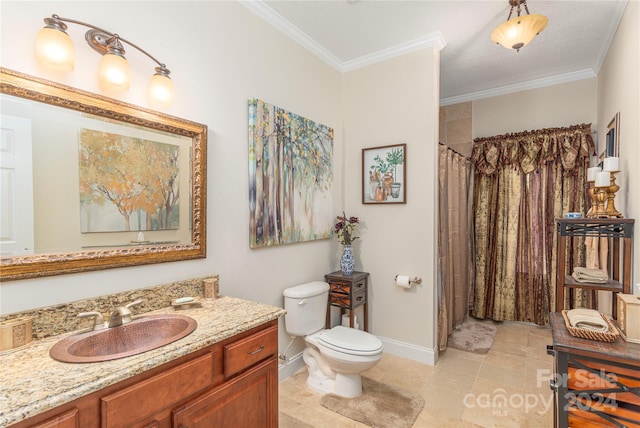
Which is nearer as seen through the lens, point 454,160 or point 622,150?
point 622,150

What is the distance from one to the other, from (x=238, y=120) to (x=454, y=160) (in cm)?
226

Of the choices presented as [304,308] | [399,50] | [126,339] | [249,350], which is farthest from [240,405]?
[399,50]

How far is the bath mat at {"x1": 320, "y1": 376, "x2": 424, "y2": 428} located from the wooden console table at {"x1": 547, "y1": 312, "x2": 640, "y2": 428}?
2.93 feet

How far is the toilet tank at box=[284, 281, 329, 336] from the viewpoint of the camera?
2285 millimetres

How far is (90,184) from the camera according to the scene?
1354 millimetres

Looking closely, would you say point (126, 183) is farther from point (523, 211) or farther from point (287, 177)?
point (523, 211)

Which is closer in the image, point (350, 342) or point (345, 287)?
point (350, 342)

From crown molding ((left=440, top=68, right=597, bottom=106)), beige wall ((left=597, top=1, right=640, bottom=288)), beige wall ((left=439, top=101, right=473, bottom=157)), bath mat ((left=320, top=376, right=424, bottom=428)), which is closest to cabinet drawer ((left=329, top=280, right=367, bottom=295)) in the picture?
bath mat ((left=320, top=376, right=424, bottom=428))

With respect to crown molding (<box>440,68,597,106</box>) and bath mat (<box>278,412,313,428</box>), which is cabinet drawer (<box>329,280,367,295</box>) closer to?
bath mat (<box>278,412,313,428</box>)

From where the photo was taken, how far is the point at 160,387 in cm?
105

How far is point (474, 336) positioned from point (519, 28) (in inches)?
109

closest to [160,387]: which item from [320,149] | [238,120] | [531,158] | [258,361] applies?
[258,361]

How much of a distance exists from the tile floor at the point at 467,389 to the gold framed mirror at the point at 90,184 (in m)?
1.28

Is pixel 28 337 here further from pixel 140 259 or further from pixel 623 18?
pixel 623 18
